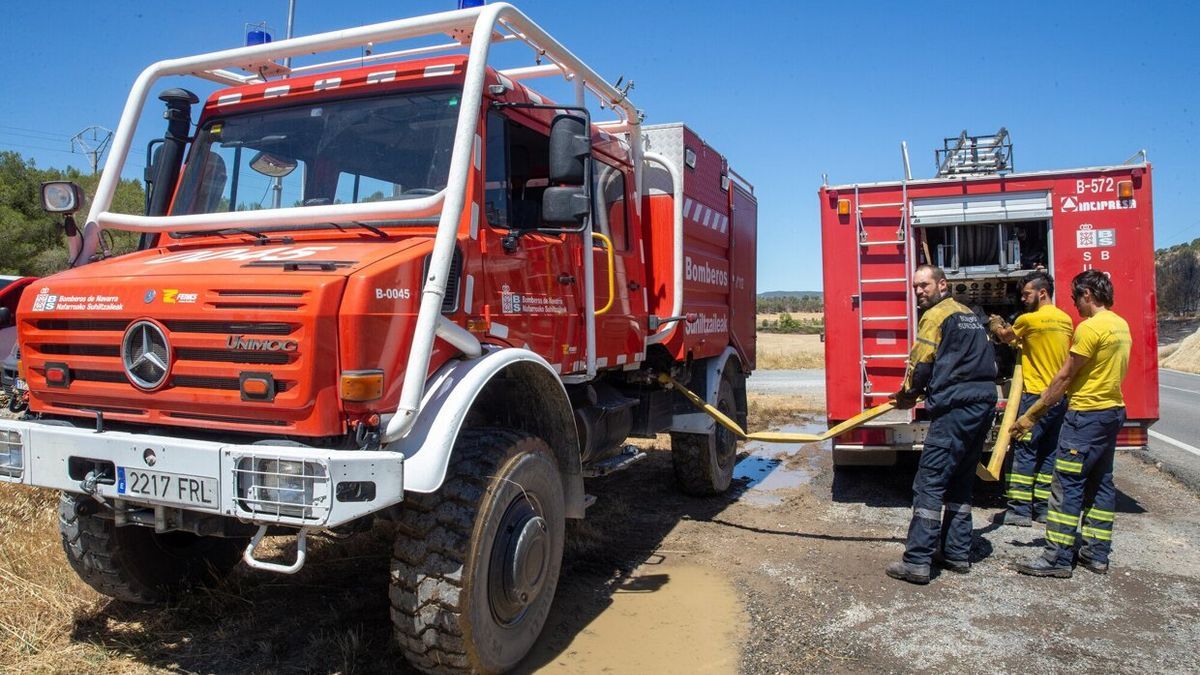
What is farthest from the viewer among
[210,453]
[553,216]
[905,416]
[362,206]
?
[905,416]

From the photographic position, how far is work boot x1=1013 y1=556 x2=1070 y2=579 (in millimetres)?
5160

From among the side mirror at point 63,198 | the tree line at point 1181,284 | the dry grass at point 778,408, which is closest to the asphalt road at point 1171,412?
the dry grass at point 778,408

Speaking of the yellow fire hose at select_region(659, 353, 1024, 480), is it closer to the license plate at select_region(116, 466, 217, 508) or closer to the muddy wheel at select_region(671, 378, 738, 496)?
the muddy wheel at select_region(671, 378, 738, 496)

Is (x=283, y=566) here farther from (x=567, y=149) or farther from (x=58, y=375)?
(x=567, y=149)

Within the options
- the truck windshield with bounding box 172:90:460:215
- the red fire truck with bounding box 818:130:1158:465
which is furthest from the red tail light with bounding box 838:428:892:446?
the truck windshield with bounding box 172:90:460:215

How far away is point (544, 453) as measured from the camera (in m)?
4.00

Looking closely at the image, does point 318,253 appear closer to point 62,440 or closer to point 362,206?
point 362,206

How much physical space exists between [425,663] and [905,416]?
4.58 metres

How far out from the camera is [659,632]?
4316 mm

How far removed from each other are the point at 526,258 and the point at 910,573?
9.89ft

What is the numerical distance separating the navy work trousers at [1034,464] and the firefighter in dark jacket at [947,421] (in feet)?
3.93

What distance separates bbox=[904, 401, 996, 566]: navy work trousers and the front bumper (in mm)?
3454

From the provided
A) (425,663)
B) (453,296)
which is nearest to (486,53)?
(453,296)

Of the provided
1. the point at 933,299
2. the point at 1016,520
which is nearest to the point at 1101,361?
the point at 933,299
